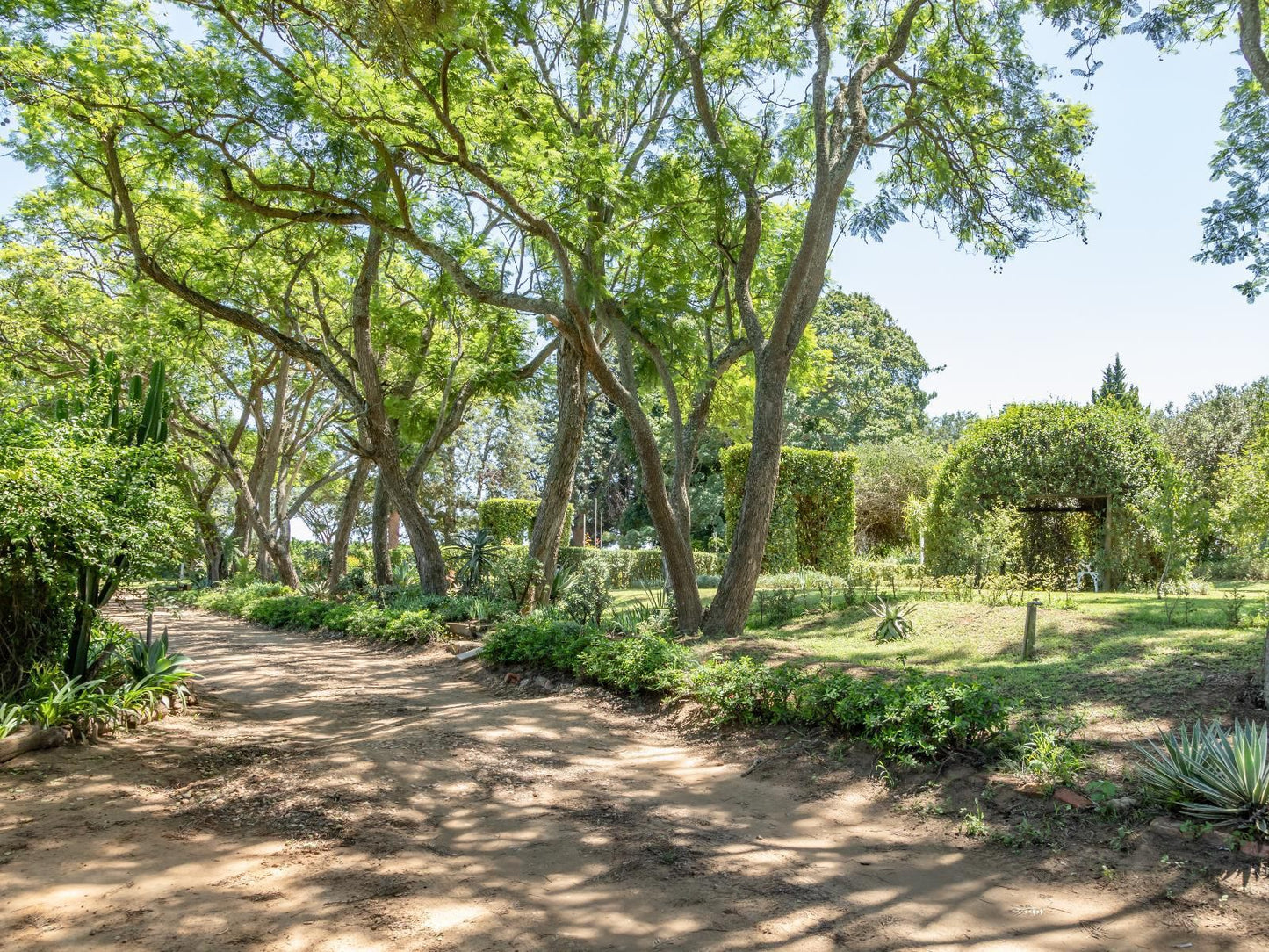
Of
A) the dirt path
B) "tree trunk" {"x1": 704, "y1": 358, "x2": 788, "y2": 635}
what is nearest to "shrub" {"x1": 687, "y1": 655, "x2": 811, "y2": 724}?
the dirt path

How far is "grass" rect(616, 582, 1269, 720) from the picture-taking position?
5555mm

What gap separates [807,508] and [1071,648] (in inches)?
331

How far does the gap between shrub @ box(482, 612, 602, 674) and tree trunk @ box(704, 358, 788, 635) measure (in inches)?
64.4

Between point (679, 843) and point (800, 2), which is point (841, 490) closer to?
point (800, 2)

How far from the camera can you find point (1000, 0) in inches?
339

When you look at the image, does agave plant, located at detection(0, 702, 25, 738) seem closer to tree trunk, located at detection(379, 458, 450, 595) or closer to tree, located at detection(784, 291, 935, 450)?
tree trunk, located at detection(379, 458, 450, 595)

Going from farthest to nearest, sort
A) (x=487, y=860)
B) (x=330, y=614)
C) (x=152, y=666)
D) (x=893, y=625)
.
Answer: (x=330, y=614)
(x=893, y=625)
(x=152, y=666)
(x=487, y=860)

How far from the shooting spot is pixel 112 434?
19.6 feet

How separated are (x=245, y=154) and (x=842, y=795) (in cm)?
945

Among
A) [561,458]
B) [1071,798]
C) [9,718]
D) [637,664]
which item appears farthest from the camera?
[561,458]

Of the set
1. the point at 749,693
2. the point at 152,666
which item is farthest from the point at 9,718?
the point at 749,693

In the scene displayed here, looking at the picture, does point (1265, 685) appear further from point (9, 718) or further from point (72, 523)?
point (9, 718)

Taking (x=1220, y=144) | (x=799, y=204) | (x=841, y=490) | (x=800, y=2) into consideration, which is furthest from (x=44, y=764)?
(x=841, y=490)

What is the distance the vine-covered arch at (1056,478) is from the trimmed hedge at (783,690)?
6935 mm
